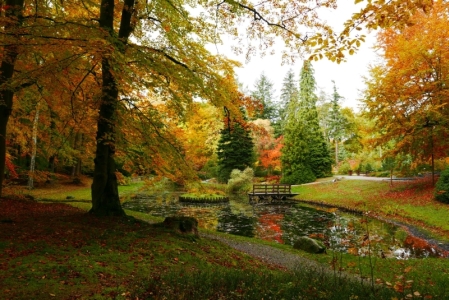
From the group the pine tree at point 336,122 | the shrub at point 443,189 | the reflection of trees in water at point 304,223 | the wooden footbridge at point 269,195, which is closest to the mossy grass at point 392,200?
the shrub at point 443,189

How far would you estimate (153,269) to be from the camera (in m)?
5.76

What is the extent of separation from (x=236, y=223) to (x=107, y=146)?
395 inches

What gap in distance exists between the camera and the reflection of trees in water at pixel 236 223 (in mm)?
15297

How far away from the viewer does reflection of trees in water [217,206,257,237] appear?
15.3 metres

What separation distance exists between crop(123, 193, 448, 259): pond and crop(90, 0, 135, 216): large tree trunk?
6.89m

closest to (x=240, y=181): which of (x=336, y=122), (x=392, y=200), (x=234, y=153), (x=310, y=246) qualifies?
(x=234, y=153)

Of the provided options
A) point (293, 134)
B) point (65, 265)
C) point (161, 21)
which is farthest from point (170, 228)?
point (293, 134)

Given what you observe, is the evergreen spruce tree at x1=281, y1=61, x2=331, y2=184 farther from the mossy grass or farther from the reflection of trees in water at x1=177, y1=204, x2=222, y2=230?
the reflection of trees in water at x1=177, y1=204, x2=222, y2=230

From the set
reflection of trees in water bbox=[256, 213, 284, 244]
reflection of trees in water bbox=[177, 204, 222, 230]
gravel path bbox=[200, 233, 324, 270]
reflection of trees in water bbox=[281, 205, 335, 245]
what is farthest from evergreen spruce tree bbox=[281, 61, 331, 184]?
gravel path bbox=[200, 233, 324, 270]

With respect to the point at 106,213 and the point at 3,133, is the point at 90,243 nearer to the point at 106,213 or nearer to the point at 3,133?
the point at 106,213

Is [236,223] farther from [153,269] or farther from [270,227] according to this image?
[153,269]

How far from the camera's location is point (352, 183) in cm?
2916

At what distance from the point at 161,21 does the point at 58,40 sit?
13.4 ft

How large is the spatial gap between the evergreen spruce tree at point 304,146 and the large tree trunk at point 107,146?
28.4 metres
